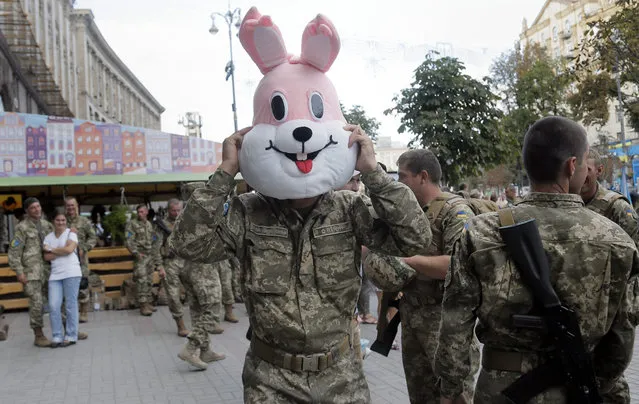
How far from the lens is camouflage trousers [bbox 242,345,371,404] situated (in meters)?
2.79

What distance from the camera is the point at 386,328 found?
13.3 ft

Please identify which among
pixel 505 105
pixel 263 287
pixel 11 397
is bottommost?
pixel 11 397

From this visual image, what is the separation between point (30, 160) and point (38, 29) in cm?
1976

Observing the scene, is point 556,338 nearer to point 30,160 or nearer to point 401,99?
point 401,99

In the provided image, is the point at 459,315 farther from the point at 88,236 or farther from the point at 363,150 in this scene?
the point at 88,236

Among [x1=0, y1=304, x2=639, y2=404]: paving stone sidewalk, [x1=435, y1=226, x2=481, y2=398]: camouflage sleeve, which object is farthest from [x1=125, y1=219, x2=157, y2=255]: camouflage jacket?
[x1=435, y1=226, x2=481, y2=398]: camouflage sleeve

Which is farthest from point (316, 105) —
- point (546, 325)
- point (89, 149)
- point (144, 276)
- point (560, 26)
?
point (560, 26)

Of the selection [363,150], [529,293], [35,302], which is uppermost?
[363,150]

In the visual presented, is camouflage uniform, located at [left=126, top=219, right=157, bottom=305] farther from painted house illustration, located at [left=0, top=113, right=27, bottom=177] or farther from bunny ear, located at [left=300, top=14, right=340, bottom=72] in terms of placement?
bunny ear, located at [left=300, top=14, right=340, bottom=72]

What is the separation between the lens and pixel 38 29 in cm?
3062

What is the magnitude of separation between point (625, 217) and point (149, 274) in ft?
28.1

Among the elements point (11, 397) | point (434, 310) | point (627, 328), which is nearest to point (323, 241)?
point (434, 310)

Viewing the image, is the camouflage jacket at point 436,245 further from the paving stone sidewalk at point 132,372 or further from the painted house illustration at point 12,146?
the painted house illustration at point 12,146

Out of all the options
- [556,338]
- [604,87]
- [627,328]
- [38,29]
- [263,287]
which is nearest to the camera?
[556,338]
